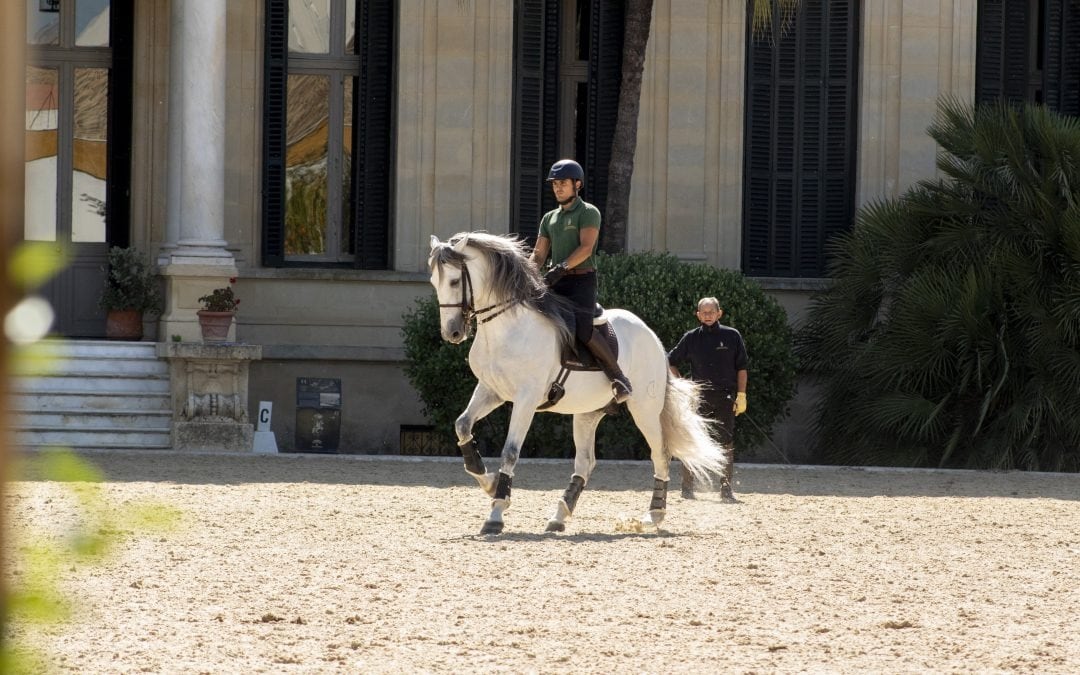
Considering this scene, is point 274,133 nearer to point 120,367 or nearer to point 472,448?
point 120,367

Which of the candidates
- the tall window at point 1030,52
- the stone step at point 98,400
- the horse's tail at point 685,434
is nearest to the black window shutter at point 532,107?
the stone step at point 98,400

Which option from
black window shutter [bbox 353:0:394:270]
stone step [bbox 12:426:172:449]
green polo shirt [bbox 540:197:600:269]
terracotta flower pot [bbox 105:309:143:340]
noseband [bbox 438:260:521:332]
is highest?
black window shutter [bbox 353:0:394:270]

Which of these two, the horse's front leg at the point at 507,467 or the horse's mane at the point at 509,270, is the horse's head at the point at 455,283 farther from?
the horse's front leg at the point at 507,467

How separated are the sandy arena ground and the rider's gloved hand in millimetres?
1473

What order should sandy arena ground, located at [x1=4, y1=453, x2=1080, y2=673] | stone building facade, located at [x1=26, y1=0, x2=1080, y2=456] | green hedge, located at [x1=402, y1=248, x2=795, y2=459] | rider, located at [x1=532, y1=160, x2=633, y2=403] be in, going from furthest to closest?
stone building facade, located at [x1=26, y1=0, x2=1080, y2=456], green hedge, located at [x1=402, y1=248, x2=795, y2=459], rider, located at [x1=532, y1=160, x2=633, y2=403], sandy arena ground, located at [x1=4, y1=453, x2=1080, y2=673]

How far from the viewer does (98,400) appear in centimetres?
1552

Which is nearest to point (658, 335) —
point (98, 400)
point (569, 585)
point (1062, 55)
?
point (98, 400)

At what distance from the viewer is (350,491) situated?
11.8 m

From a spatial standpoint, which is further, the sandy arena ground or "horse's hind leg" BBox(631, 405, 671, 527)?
"horse's hind leg" BBox(631, 405, 671, 527)

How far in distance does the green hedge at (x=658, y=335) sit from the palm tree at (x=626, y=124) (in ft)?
3.07

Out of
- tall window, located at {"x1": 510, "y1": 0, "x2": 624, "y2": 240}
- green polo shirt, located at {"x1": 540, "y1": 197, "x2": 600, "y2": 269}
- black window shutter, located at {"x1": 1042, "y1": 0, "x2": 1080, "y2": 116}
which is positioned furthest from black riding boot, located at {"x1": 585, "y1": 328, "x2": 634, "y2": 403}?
black window shutter, located at {"x1": 1042, "y1": 0, "x2": 1080, "y2": 116}

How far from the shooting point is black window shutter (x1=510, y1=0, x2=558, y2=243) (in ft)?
60.2

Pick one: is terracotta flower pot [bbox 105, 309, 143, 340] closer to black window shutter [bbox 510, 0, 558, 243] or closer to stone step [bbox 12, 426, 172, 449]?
stone step [bbox 12, 426, 172, 449]

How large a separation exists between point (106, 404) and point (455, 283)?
24.9 ft
